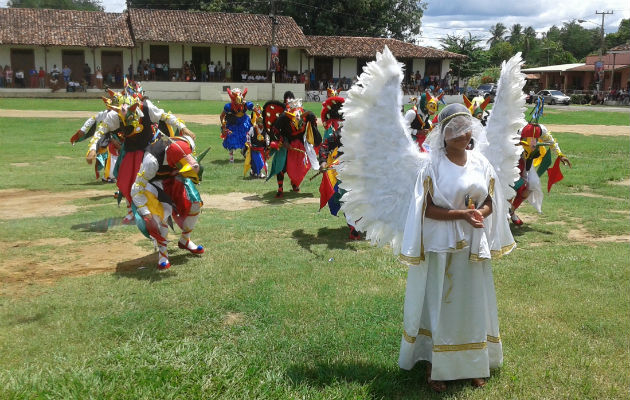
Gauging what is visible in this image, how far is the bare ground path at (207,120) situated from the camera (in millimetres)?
21381

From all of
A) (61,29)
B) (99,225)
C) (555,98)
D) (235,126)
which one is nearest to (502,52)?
(555,98)

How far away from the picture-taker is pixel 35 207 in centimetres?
935

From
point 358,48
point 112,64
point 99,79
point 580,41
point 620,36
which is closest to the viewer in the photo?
point 99,79

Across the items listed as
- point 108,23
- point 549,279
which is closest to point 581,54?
point 108,23

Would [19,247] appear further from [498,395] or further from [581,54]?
[581,54]

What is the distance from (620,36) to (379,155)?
72.5m

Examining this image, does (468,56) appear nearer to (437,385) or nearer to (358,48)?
(358,48)

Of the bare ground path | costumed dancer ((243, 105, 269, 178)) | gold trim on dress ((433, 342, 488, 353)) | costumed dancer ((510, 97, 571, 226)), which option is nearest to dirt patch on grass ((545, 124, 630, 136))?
the bare ground path

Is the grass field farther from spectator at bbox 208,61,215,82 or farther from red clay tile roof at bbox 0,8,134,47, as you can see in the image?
spectator at bbox 208,61,215,82

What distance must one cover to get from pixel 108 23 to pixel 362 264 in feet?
117

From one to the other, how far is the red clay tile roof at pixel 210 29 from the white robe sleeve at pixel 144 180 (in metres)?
31.7

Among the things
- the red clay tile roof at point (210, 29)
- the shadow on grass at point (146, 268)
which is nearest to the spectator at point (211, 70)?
the red clay tile roof at point (210, 29)

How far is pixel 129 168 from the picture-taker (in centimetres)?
678

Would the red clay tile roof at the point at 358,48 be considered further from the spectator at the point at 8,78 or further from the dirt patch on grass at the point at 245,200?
the dirt patch on grass at the point at 245,200
